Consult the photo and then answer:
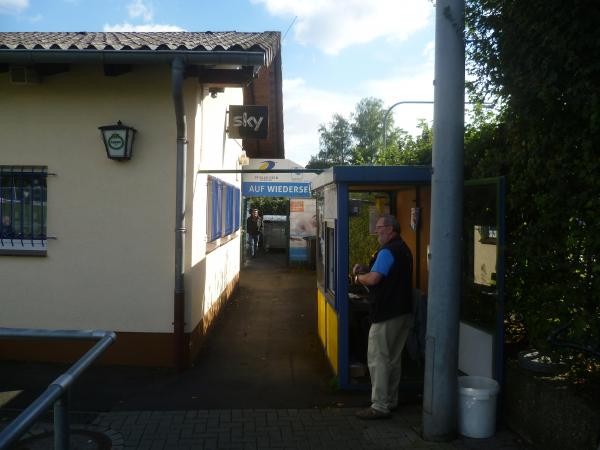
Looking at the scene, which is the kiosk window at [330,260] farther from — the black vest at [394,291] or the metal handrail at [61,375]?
the metal handrail at [61,375]

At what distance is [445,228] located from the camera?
4.45 metres

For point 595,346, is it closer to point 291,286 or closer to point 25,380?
point 25,380

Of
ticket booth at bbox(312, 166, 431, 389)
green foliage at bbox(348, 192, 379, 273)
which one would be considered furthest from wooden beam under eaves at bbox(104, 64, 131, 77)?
green foliage at bbox(348, 192, 379, 273)

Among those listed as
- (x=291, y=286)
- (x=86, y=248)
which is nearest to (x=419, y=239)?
(x=86, y=248)

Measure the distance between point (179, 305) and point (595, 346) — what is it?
4.30 meters

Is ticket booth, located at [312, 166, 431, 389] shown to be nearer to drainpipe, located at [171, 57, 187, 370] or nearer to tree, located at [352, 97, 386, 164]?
drainpipe, located at [171, 57, 187, 370]

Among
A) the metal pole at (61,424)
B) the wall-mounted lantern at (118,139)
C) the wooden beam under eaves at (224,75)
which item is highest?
the wooden beam under eaves at (224,75)

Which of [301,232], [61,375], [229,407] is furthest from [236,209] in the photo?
[61,375]

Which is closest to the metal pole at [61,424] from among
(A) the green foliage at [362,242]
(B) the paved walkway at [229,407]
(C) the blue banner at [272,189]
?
(B) the paved walkway at [229,407]

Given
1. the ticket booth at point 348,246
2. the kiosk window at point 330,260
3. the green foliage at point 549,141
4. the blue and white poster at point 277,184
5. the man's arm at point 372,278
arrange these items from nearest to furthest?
the green foliage at point 549,141
the man's arm at point 372,278
the ticket booth at point 348,246
the kiosk window at point 330,260
the blue and white poster at point 277,184

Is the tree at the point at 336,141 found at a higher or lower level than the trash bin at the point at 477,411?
higher

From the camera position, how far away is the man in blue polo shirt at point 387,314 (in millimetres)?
5004

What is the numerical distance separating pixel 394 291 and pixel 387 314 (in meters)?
0.21

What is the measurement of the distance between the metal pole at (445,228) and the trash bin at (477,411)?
0.10 m
